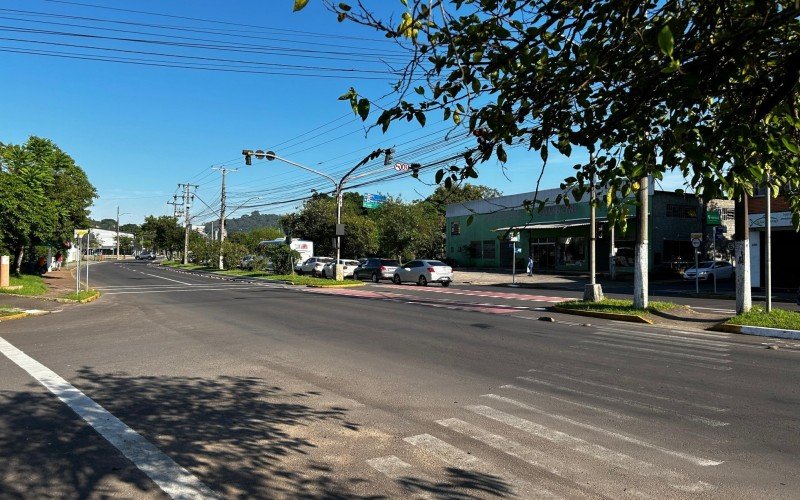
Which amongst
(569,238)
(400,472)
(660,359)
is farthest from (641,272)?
(569,238)

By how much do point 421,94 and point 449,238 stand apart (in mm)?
55622

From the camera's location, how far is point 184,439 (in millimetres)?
5074

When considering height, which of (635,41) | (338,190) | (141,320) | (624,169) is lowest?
(141,320)

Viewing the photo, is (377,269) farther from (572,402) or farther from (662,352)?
(572,402)

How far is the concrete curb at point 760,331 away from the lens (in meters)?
12.1

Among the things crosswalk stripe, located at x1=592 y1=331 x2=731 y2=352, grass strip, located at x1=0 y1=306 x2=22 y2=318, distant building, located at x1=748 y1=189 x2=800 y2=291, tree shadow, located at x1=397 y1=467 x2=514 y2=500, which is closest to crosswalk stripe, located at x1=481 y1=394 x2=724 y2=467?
tree shadow, located at x1=397 y1=467 x2=514 y2=500

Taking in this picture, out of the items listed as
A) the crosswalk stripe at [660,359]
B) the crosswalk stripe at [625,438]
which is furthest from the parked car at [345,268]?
the crosswalk stripe at [625,438]

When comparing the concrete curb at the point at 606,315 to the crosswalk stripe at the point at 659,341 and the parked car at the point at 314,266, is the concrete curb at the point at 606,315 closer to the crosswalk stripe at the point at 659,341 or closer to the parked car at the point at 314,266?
the crosswalk stripe at the point at 659,341

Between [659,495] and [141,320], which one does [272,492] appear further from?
[141,320]

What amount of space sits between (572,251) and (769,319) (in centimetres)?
3127

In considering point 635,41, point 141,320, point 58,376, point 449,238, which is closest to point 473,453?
point 635,41

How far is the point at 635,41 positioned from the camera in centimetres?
314

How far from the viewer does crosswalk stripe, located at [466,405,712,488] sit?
4.28 metres

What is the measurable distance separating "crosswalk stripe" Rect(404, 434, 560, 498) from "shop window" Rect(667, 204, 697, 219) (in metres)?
39.8
